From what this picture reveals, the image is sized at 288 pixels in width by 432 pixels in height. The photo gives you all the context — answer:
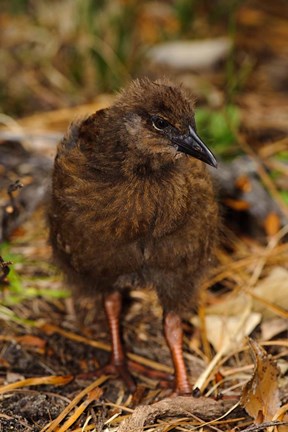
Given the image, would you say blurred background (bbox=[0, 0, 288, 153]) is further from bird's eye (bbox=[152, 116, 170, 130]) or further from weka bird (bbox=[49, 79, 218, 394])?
bird's eye (bbox=[152, 116, 170, 130])

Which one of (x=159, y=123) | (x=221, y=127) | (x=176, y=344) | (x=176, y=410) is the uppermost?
(x=221, y=127)

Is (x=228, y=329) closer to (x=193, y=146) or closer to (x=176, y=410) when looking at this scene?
(x=176, y=410)

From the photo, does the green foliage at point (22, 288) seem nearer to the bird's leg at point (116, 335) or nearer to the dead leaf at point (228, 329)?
the bird's leg at point (116, 335)

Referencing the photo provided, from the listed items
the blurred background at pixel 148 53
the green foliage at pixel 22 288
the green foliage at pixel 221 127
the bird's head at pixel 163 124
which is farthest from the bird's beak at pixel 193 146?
the blurred background at pixel 148 53

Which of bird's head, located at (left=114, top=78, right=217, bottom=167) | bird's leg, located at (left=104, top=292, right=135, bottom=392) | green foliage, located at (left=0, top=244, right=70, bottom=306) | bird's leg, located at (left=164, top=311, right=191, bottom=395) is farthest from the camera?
green foliage, located at (left=0, top=244, right=70, bottom=306)

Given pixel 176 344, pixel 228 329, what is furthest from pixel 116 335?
pixel 228 329

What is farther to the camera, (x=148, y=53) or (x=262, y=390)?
(x=148, y=53)

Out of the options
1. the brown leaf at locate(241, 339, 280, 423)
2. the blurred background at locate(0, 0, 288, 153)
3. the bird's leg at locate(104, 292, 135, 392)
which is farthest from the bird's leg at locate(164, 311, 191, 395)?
the blurred background at locate(0, 0, 288, 153)
